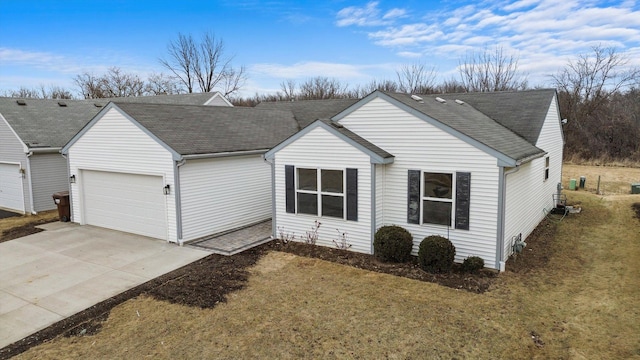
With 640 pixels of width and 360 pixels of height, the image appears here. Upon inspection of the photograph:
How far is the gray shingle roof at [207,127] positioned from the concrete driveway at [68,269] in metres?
3.13

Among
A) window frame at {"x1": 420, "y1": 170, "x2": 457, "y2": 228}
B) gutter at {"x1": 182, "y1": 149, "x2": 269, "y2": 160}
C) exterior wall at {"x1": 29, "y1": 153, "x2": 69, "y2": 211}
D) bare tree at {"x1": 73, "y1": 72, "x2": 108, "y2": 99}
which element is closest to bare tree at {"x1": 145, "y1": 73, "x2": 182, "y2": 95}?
bare tree at {"x1": 73, "y1": 72, "x2": 108, "y2": 99}

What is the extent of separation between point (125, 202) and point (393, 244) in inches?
358

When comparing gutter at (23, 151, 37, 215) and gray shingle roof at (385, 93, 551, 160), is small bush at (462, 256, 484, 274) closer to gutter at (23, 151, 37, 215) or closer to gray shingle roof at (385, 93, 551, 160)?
gray shingle roof at (385, 93, 551, 160)

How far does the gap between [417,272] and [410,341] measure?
313 centimetres

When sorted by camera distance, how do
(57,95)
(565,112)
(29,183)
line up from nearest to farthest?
(29,183) < (565,112) < (57,95)

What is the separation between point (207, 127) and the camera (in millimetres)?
14008

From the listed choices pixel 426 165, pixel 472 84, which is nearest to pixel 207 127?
pixel 426 165

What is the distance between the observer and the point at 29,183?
16.7 meters

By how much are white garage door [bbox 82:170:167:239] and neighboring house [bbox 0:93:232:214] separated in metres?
4.15

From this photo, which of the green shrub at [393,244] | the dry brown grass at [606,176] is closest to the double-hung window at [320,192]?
the green shrub at [393,244]

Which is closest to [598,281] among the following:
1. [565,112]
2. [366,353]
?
[366,353]

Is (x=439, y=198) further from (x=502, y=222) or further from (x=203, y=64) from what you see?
(x=203, y=64)

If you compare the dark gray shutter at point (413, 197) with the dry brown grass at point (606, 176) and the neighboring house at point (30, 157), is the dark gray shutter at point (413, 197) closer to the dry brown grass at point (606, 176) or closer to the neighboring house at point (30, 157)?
the dry brown grass at point (606, 176)

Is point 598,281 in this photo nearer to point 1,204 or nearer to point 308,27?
point 1,204
